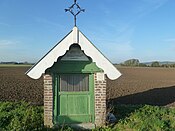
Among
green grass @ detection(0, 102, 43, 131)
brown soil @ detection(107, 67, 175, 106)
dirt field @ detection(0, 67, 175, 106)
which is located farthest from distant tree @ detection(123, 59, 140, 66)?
green grass @ detection(0, 102, 43, 131)

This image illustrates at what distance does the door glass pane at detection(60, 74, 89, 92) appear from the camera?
9.48 m

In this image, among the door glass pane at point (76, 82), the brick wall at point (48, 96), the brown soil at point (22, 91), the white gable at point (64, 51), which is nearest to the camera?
the white gable at point (64, 51)

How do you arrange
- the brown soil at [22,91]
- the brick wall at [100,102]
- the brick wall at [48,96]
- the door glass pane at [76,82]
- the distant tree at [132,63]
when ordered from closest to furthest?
1. the brick wall at [48,96]
2. the brick wall at [100,102]
3. the door glass pane at [76,82]
4. the brown soil at [22,91]
5. the distant tree at [132,63]

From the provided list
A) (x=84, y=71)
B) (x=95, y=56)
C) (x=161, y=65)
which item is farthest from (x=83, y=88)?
(x=161, y=65)

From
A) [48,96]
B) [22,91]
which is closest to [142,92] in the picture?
[22,91]

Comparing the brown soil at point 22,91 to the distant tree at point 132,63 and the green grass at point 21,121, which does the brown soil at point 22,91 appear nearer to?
the green grass at point 21,121

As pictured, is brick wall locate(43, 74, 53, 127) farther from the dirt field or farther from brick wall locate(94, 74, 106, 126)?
the dirt field

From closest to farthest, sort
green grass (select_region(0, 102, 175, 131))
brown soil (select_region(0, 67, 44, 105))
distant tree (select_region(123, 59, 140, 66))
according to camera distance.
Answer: green grass (select_region(0, 102, 175, 131))
brown soil (select_region(0, 67, 44, 105))
distant tree (select_region(123, 59, 140, 66))

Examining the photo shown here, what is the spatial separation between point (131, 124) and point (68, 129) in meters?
2.18

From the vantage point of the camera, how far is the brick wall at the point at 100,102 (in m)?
9.35

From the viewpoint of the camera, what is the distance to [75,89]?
955cm

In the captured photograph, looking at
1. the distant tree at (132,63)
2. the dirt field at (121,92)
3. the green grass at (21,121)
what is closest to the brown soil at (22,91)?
the dirt field at (121,92)

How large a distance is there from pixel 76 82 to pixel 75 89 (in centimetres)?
25

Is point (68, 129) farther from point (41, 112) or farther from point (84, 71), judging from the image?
point (41, 112)
